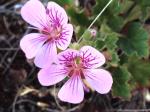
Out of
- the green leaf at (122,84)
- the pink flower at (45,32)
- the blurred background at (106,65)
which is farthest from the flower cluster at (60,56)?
the green leaf at (122,84)

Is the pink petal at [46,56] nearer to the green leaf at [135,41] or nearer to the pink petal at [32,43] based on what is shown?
the pink petal at [32,43]

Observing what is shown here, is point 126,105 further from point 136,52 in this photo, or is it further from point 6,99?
point 6,99

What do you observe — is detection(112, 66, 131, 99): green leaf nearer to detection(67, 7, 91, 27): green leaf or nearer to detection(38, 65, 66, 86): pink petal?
detection(67, 7, 91, 27): green leaf

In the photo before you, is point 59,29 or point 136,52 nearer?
point 59,29

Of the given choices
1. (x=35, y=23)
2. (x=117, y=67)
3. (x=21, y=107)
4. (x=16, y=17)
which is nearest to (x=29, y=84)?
(x=21, y=107)

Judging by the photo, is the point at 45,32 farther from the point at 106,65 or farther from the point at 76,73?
the point at 106,65

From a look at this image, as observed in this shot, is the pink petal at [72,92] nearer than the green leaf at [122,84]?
Yes
